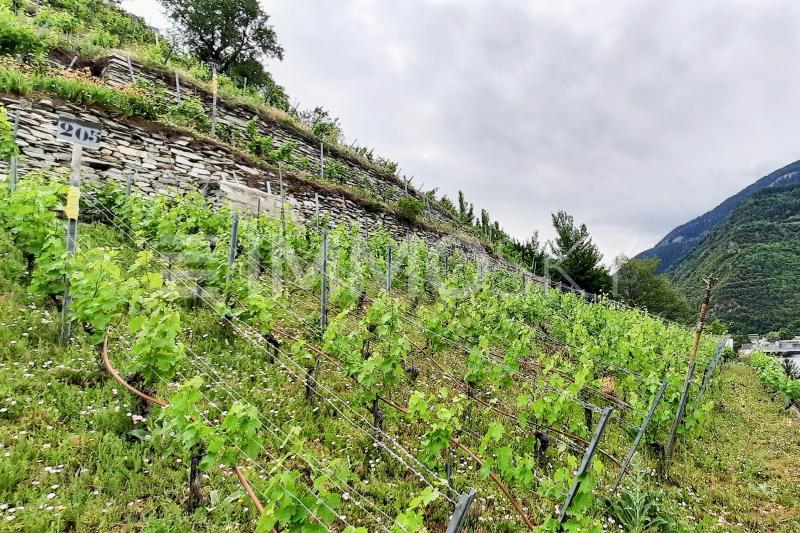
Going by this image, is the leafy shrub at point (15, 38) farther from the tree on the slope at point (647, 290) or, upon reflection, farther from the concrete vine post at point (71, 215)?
the tree on the slope at point (647, 290)

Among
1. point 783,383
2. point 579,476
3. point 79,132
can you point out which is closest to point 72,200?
Answer: point 79,132

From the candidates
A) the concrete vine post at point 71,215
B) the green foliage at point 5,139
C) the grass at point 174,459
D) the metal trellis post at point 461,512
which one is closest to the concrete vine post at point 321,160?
the green foliage at point 5,139

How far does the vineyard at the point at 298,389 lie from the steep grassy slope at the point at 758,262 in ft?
94.3

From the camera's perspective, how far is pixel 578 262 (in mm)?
31938

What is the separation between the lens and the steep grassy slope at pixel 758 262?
4459 cm

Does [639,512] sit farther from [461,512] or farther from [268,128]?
[268,128]

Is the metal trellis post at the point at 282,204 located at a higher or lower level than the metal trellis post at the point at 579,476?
higher

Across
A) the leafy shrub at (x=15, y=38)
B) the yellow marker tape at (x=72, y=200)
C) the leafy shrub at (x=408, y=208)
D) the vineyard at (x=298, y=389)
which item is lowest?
the vineyard at (x=298, y=389)

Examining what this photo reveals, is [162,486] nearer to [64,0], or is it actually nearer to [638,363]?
[638,363]

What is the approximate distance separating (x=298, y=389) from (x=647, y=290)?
4534cm

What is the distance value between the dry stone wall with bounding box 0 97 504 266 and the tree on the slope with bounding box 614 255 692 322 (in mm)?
36453

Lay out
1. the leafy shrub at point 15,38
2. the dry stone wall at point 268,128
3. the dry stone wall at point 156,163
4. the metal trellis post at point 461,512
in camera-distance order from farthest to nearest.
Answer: the dry stone wall at point 268,128 < the leafy shrub at point 15,38 < the dry stone wall at point 156,163 < the metal trellis post at point 461,512

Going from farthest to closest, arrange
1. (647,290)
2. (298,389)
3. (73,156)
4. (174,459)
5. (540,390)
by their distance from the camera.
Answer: (647,290), (540,390), (298,389), (73,156), (174,459)

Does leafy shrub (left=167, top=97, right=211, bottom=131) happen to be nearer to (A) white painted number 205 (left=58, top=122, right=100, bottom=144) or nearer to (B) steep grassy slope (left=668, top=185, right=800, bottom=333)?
(A) white painted number 205 (left=58, top=122, right=100, bottom=144)
